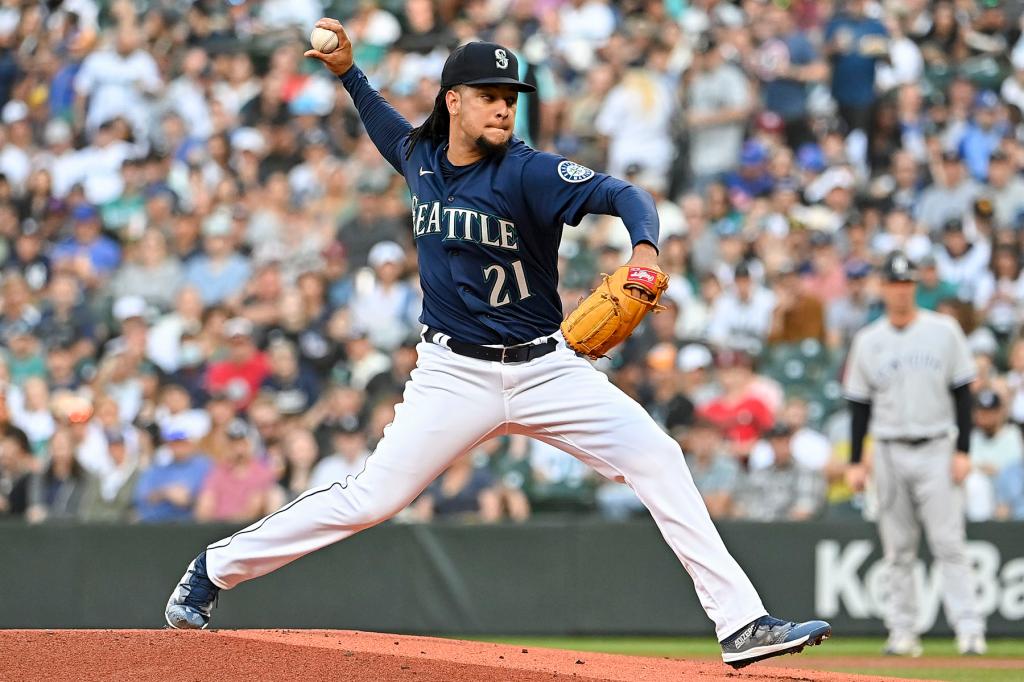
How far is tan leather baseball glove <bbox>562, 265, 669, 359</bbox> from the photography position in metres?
5.17

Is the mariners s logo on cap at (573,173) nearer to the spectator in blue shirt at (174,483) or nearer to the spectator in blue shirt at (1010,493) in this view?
the spectator in blue shirt at (1010,493)

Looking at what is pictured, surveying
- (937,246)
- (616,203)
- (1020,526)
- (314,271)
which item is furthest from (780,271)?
(616,203)

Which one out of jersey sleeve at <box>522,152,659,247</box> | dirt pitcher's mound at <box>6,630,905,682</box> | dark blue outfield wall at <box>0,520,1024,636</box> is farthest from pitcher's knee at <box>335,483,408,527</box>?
dark blue outfield wall at <box>0,520,1024,636</box>

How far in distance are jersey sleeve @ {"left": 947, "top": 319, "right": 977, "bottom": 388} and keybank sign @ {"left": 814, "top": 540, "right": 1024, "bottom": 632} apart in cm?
168

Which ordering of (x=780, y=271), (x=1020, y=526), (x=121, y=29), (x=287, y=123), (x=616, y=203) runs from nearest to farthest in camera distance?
(x=616, y=203) → (x=1020, y=526) → (x=780, y=271) → (x=287, y=123) → (x=121, y=29)

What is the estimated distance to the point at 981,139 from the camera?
13539 millimetres

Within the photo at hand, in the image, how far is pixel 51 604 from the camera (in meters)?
11.2

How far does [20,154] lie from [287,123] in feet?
9.83

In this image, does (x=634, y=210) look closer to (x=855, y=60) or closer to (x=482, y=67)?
(x=482, y=67)

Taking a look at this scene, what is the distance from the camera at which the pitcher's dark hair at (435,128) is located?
584 cm

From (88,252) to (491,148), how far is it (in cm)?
1017

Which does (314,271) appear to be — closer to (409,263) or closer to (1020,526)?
(409,263)

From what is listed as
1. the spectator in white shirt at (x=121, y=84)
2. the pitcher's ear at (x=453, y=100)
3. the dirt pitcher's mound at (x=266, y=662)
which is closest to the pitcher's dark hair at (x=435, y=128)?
the pitcher's ear at (x=453, y=100)

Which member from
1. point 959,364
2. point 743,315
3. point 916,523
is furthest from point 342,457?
point 959,364
